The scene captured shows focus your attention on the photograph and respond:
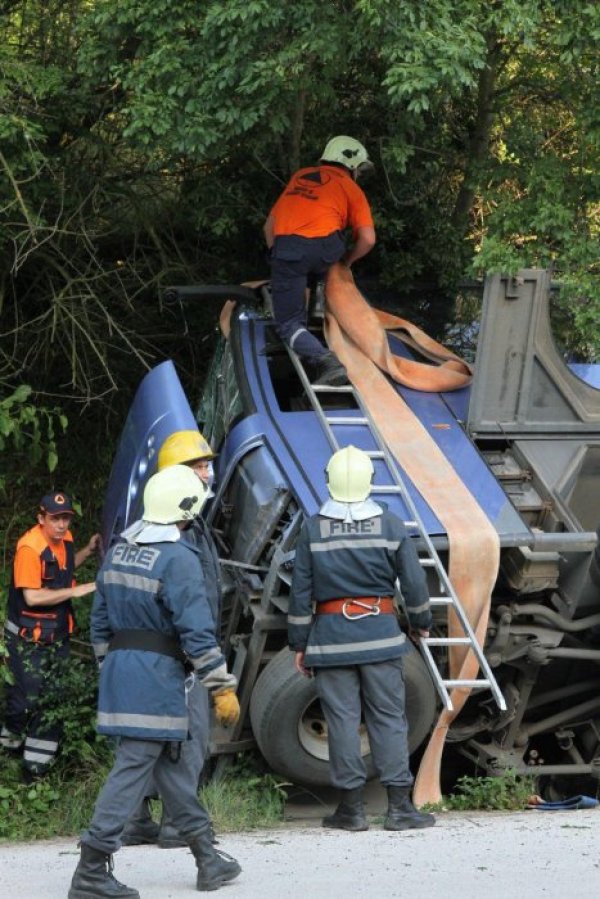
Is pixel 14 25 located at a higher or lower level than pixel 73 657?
higher

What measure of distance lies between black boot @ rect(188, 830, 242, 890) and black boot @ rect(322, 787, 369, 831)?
3.66ft

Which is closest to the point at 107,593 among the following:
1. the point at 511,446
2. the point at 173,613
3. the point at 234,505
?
Result: the point at 173,613

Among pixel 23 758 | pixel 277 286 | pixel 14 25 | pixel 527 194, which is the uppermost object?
pixel 14 25

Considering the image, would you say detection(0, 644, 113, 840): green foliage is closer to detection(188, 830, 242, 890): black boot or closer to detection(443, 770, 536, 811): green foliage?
detection(443, 770, 536, 811): green foliage

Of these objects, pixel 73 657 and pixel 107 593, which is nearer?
pixel 107 593

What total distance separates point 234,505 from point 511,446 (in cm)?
157

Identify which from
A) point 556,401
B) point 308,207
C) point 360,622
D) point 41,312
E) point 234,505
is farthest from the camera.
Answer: point 41,312

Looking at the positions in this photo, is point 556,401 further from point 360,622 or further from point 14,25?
point 14,25

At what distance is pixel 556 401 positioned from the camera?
809 centimetres

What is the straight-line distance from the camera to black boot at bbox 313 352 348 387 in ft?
26.4

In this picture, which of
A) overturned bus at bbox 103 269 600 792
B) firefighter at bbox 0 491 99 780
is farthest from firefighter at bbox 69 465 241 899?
firefighter at bbox 0 491 99 780

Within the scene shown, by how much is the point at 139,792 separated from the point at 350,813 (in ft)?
4.79

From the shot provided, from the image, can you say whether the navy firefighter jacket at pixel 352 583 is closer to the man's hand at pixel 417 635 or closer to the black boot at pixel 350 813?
the man's hand at pixel 417 635

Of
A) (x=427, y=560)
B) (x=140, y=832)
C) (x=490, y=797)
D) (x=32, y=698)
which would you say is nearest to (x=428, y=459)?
(x=427, y=560)
